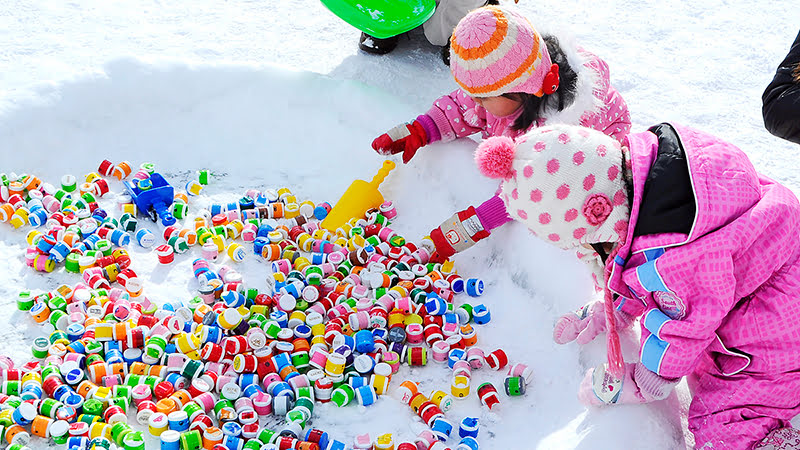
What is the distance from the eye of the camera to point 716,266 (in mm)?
1462

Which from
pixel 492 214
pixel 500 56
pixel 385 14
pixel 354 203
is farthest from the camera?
Answer: pixel 385 14

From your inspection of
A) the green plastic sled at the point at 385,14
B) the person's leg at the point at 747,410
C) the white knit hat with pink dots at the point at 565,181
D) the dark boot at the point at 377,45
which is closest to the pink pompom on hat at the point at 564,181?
the white knit hat with pink dots at the point at 565,181

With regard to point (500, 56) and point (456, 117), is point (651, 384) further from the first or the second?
point (456, 117)

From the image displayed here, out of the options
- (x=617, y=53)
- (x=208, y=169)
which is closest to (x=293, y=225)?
(x=208, y=169)

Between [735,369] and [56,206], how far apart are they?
2023 millimetres

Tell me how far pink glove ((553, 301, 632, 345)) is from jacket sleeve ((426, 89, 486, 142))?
2.90 ft

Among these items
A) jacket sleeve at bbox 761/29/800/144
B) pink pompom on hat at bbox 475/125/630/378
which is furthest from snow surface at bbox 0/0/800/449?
jacket sleeve at bbox 761/29/800/144

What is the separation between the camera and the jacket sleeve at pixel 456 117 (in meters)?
2.59

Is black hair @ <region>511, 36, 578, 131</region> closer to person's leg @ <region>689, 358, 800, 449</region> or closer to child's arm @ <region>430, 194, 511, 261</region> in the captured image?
child's arm @ <region>430, 194, 511, 261</region>

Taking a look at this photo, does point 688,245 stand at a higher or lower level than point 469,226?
higher

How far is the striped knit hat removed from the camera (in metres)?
2.08

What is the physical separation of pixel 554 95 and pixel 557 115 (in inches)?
2.3

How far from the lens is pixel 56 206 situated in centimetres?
248

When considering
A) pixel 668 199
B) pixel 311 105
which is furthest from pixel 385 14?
pixel 668 199
